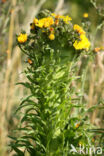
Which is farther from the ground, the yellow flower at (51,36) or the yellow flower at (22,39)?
the yellow flower at (22,39)

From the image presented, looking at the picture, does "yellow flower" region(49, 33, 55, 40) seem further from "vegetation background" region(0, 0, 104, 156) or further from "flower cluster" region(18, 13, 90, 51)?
"vegetation background" region(0, 0, 104, 156)

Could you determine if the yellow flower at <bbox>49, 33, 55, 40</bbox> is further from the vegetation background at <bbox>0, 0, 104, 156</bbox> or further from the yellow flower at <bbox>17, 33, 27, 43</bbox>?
the vegetation background at <bbox>0, 0, 104, 156</bbox>

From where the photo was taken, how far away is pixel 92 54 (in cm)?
134

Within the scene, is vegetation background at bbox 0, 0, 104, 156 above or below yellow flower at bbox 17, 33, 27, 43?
above

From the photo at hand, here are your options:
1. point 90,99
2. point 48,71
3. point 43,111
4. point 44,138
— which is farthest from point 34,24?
point 90,99

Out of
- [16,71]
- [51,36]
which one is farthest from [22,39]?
[16,71]

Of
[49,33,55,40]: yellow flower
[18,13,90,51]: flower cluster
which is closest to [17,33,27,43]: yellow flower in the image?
[18,13,90,51]: flower cluster

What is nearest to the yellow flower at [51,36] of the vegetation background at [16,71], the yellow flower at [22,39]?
the yellow flower at [22,39]

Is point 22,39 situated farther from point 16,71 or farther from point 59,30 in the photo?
point 16,71

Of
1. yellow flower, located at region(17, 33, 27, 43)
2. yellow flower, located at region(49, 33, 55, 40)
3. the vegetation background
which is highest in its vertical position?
the vegetation background

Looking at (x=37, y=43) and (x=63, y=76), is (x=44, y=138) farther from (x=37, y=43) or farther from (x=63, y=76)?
(x=37, y=43)

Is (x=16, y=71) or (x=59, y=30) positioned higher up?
(x=16, y=71)

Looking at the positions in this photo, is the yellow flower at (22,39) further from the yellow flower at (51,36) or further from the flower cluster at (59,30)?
the yellow flower at (51,36)

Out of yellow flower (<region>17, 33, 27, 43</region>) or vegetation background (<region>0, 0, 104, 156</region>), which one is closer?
yellow flower (<region>17, 33, 27, 43</region>)
